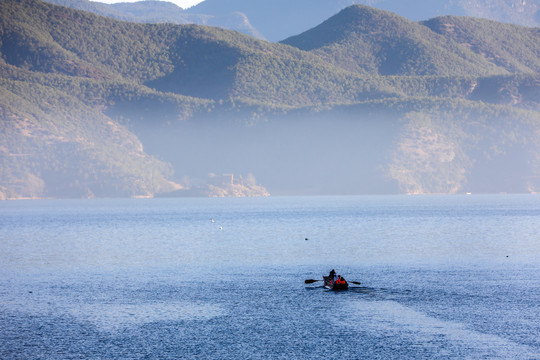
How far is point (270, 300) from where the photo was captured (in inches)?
2346

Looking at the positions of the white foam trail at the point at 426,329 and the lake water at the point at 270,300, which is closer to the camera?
the white foam trail at the point at 426,329

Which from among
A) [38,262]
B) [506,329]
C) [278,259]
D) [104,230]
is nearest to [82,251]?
[38,262]

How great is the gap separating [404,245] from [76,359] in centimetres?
7118

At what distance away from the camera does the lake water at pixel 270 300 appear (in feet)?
147

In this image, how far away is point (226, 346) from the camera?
45156mm

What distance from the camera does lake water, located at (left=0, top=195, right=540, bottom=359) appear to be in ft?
147

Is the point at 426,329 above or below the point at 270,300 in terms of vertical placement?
below

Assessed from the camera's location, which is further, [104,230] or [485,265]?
[104,230]

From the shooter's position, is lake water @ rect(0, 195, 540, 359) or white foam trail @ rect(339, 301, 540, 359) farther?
lake water @ rect(0, 195, 540, 359)

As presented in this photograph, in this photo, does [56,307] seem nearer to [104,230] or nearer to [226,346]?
[226,346]

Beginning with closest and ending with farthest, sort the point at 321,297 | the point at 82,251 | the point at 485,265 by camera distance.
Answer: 1. the point at 321,297
2. the point at 485,265
3. the point at 82,251

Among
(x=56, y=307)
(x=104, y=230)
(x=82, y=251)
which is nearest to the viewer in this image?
(x=56, y=307)

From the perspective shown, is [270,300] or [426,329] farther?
[270,300]

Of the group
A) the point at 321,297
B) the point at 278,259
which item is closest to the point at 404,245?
the point at 278,259
